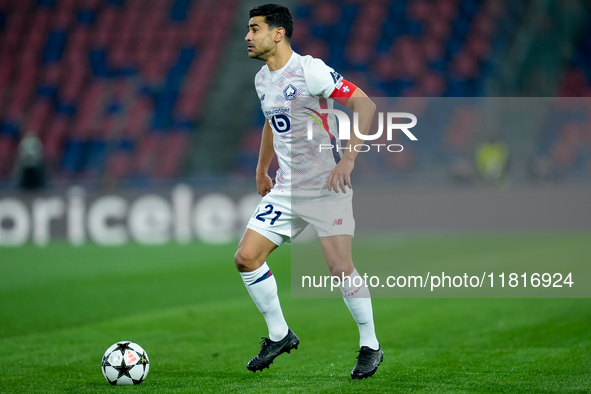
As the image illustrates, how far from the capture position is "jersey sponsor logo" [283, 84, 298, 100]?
5.38 meters

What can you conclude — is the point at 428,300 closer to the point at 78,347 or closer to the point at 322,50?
the point at 78,347

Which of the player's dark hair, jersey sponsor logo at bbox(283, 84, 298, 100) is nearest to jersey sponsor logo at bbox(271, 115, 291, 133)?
jersey sponsor logo at bbox(283, 84, 298, 100)

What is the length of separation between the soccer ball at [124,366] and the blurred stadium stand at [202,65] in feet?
45.7

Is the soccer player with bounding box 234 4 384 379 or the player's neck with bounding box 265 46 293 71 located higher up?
the player's neck with bounding box 265 46 293 71

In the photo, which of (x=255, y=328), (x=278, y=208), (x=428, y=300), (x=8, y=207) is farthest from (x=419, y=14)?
(x=278, y=208)

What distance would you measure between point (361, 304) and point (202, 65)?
18.6 m

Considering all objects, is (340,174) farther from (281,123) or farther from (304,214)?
(281,123)

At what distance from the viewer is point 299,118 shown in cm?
545

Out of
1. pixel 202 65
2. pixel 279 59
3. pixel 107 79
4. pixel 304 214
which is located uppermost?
pixel 202 65

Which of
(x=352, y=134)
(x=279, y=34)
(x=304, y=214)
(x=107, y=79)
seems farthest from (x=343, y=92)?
(x=107, y=79)

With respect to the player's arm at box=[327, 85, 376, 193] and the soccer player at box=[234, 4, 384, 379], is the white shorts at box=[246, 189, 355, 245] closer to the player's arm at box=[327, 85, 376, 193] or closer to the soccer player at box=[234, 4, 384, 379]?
the soccer player at box=[234, 4, 384, 379]

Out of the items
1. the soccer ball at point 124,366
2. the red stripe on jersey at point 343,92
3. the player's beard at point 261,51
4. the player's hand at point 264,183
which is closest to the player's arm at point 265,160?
the player's hand at point 264,183

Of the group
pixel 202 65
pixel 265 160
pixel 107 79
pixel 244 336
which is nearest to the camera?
pixel 265 160

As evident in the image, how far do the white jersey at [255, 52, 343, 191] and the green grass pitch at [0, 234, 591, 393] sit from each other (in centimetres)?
124
